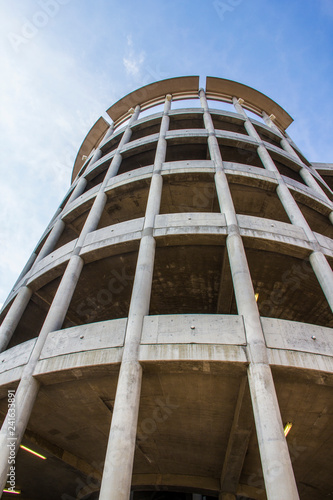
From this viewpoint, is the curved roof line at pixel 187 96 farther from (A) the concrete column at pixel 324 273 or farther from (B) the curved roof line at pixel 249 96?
(A) the concrete column at pixel 324 273

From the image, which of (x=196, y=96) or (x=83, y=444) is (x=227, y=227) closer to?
(x=83, y=444)

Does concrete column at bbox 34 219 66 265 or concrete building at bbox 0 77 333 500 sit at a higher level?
concrete column at bbox 34 219 66 265

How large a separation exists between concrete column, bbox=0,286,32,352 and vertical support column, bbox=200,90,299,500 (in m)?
6.92

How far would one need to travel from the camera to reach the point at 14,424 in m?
5.67

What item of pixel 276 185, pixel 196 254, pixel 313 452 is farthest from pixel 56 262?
pixel 313 452

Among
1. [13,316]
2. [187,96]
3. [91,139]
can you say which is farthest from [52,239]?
[187,96]

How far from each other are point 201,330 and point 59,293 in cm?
404

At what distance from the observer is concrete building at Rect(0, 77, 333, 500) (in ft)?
18.8

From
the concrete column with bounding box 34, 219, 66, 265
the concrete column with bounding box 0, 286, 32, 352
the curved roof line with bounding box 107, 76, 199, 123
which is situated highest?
the curved roof line with bounding box 107, 76, 199, 123

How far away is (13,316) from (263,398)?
7829mm

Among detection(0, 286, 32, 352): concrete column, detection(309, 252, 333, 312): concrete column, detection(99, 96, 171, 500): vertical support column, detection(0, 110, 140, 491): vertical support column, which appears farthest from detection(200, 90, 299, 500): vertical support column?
detection(0, 286, 32, 352): concrete column

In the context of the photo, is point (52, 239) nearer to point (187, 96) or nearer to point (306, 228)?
point (306, 228)

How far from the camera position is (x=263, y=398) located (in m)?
4.99

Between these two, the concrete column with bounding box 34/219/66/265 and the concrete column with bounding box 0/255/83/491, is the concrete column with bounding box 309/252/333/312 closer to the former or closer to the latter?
the concrete column with bounding box 0/255/83/491
